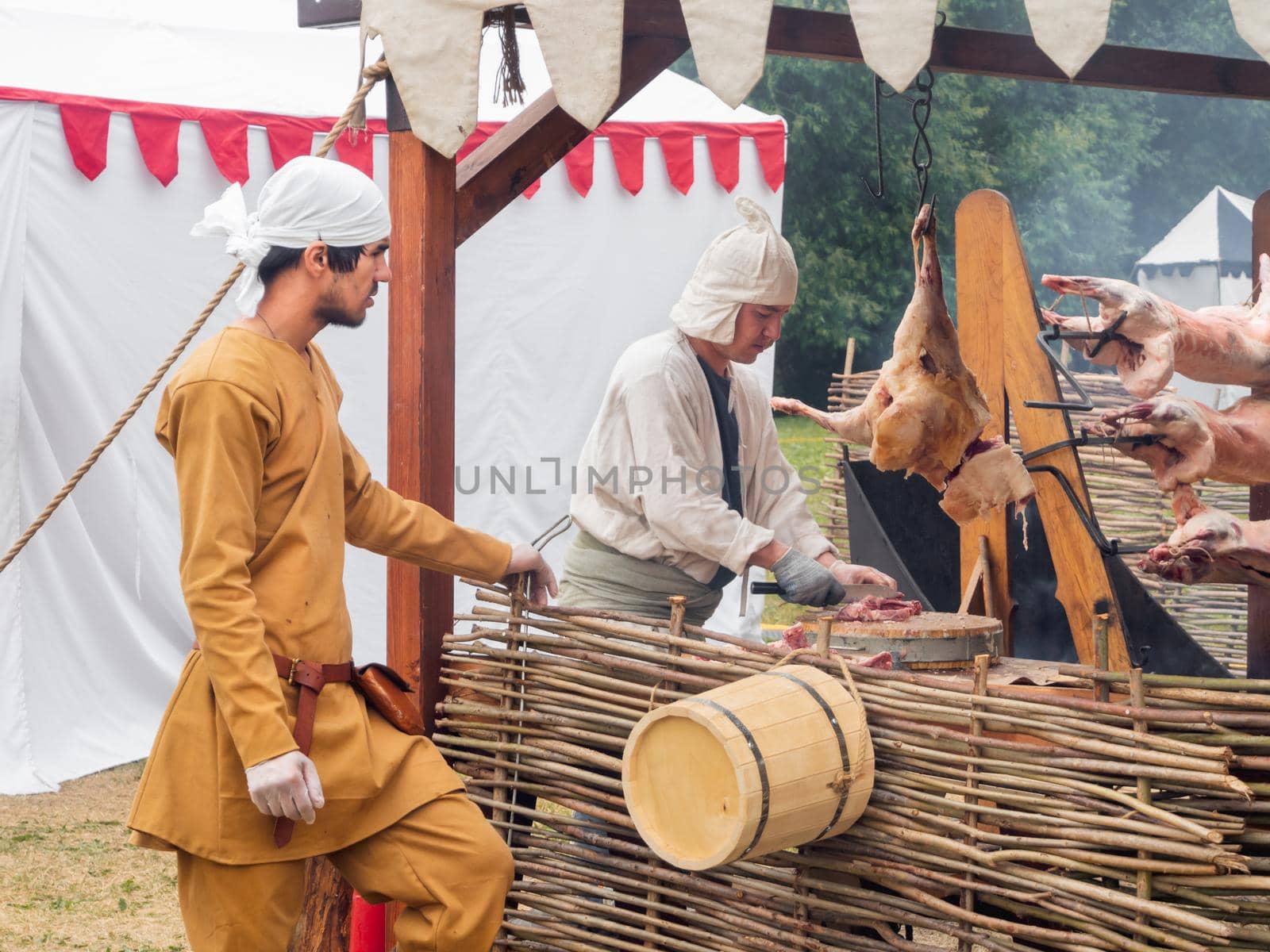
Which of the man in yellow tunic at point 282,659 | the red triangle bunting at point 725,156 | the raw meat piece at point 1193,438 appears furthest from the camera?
the red triangle bunting at point 725,156

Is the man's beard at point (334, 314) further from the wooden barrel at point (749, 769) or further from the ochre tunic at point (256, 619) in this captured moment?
the wooden barrel at point (749, 769)

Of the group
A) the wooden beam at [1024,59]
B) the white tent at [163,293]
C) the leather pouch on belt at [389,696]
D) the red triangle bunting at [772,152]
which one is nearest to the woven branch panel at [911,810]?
the leather pouch on belt at [389,696]

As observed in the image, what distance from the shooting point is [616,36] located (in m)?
2.59

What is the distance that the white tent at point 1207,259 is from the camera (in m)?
15.2

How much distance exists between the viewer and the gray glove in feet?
12.4

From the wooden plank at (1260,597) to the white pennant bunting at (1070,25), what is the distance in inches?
89.9

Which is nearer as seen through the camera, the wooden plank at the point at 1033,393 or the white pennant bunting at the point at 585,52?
the white pennant bunting at the point at 585,52

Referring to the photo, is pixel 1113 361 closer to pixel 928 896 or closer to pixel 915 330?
pixel 915 330

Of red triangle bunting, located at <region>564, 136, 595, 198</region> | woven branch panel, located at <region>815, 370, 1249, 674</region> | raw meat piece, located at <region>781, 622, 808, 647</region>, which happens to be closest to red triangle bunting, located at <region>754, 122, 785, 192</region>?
red triangle bunting, located at <region>564, 136, 595, 198</region>

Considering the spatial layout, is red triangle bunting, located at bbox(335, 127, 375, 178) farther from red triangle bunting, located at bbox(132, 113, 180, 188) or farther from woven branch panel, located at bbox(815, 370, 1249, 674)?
woven branch panel, located at bbox(815, 370, 1249, 674)

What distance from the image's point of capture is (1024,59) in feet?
13.0

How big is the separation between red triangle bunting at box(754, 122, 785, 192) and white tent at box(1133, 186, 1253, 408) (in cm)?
805

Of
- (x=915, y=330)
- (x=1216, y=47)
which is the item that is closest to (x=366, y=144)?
(x=915, y=330)

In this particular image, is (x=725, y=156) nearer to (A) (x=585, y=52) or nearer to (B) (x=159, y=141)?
(B) (x=159, y=141)
